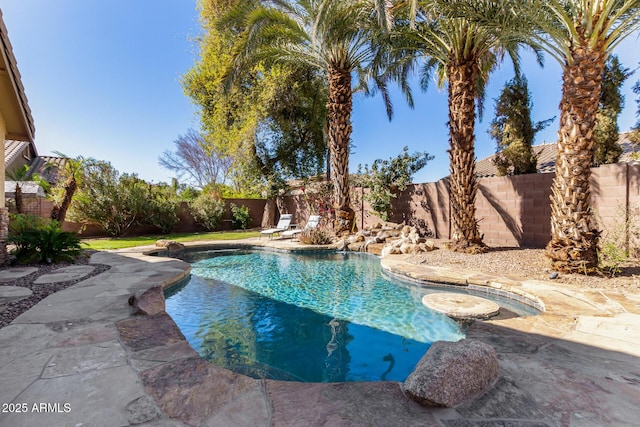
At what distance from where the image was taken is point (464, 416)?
2023mm

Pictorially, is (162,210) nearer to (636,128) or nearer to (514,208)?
(514,208)

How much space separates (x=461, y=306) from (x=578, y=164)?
364 centimetres

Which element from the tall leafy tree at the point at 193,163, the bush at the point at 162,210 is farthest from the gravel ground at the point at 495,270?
the tall leafy tree at the point at 193,163

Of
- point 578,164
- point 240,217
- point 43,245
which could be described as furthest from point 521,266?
point 240,217

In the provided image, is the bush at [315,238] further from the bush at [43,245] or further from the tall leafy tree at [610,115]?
the tall leafy tree at [610,115]

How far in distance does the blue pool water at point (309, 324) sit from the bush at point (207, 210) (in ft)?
32.4

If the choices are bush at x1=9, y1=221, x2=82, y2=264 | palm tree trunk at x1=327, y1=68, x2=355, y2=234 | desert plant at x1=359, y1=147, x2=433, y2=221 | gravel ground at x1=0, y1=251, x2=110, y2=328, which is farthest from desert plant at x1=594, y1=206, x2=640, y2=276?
bush at x1=9, y1=221, x2=82, y2=264

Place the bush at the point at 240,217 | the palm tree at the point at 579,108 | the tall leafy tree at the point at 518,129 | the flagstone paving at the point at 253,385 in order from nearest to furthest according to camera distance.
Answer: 1. the flagstone paving at the point at 253,385
2. the palm tree at the point at 579,108
3. the tall leafy tree at the point at 518,129
4. the bush at the point at 240,217

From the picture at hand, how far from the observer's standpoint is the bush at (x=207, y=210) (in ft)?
56.5

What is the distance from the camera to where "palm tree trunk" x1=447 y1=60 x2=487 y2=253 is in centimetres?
834

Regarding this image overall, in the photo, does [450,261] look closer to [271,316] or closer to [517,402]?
[271,316]

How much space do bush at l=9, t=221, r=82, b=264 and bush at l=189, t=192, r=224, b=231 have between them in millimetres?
9593

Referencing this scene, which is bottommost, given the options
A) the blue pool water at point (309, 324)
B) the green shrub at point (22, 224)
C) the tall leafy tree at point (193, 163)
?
the blue pool water at point (309, 324)

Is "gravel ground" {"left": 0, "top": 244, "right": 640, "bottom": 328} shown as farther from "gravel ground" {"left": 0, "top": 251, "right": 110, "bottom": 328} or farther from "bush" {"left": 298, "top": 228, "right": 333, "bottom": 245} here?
"bush" {"left": 298, "top": 228, "right": 333, "bottom": 245}
